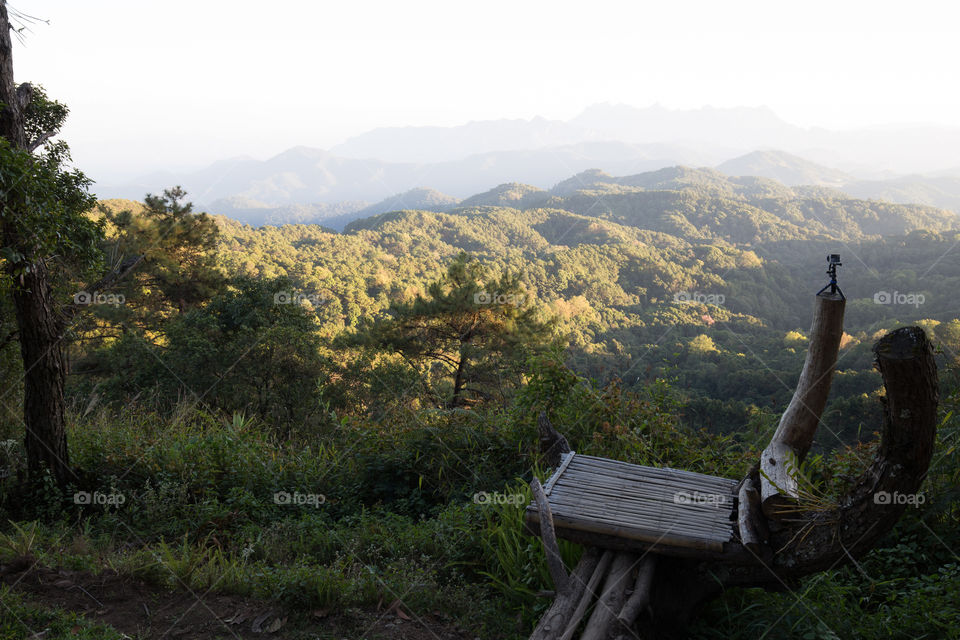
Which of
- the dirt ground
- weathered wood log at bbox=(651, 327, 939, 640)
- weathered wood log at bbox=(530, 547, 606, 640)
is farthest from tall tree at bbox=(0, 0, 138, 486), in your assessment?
weathered wood log at bbox=(651, 327, 939, 640)

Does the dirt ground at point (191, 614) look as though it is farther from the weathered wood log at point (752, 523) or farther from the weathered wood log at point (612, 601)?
the weathered wood log at point (752, 523)

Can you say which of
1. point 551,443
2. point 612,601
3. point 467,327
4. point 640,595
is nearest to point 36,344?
point 551,443

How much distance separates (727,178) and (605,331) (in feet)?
487

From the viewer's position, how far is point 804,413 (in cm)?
300

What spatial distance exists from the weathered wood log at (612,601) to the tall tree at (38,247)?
12.1 ft

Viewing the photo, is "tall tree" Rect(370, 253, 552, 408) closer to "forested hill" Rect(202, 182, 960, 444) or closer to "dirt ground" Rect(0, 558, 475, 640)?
"forested hill" Rect(202, 182, 960, 444)

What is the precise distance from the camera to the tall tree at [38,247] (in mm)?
3381

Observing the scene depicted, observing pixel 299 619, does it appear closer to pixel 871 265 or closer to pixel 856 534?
pixel 856 534

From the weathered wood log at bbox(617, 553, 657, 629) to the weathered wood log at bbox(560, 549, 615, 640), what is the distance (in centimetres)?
16

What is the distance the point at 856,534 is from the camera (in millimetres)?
2369

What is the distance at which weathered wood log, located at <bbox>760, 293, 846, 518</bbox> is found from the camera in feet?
8.96

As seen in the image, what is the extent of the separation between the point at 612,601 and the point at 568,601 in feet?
0.65

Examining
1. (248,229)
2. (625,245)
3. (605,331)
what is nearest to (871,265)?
Result: (625,245)

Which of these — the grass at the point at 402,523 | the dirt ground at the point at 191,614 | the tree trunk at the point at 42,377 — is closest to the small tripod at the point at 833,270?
the grass at the point at 402,523
